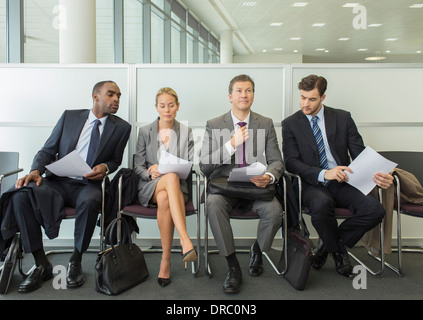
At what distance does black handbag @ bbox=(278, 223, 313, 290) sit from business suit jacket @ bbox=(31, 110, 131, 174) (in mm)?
1412

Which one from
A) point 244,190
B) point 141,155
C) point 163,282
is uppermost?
point 141,155

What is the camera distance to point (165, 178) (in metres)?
2.63

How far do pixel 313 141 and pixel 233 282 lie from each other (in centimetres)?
119

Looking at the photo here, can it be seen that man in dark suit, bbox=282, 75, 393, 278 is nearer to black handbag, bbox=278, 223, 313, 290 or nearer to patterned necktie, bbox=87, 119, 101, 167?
black handbag, bbox=278, 223, 313, 290

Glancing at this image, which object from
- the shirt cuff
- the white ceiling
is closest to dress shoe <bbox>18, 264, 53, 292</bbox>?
the shirt cuff

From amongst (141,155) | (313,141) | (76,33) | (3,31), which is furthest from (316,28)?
(141,155)

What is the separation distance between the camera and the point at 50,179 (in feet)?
9.07

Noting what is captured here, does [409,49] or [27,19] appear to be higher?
[409,49]

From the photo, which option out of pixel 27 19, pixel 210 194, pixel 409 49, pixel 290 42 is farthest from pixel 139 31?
pixel 409 49

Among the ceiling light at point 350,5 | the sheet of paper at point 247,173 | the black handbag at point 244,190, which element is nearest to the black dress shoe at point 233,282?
the black handbag at point 244,190

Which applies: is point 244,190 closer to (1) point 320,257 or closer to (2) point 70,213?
(1) point 320,257

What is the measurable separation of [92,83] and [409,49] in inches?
669
